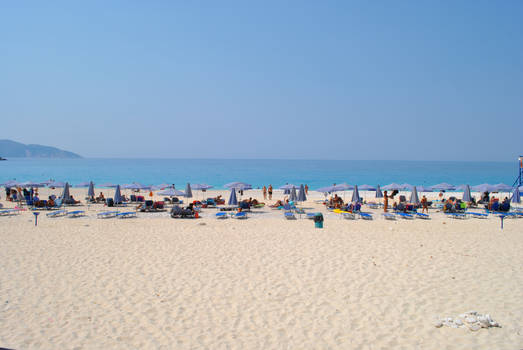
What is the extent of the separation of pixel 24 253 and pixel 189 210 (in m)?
7.64

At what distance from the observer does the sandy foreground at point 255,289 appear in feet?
16.6

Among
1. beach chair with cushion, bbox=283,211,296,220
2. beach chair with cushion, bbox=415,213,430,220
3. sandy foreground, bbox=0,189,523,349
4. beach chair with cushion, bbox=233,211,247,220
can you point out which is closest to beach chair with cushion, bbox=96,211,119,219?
sandy foreground, bbox=0,189,523,349

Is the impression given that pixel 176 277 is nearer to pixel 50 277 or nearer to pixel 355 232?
pixel 50 277

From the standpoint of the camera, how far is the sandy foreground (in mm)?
5055

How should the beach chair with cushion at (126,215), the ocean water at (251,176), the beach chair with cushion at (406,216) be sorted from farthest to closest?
the ocean water at (251,176) < the beach chair with cushion at (126,215) < the beach chair with cushion at (406,216)

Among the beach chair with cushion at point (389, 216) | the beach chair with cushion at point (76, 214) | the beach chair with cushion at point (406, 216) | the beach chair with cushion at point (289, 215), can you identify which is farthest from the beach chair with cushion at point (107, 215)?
the beach chair with cushion at point (406, 216)

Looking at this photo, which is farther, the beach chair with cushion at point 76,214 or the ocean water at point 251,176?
the ocean water at point 251,176

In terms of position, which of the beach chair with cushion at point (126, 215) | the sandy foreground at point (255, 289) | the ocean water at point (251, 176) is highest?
the ocean water at point (251, 176)

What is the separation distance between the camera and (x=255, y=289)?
681 centimetres

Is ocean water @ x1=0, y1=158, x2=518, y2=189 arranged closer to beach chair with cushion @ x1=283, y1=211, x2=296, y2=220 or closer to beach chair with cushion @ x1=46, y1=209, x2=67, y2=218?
beach chair with cushion @ x1=283, y1=211, x2=296, y2=220

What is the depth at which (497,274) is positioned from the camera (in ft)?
25.3

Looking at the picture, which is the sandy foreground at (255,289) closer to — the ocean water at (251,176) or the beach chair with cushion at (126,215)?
the beach chair with cushion at (126,215)

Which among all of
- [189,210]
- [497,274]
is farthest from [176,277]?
[189,210]

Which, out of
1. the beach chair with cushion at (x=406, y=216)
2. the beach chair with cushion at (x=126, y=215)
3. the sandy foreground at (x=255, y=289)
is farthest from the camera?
the beach chair with cushion at (x=126, y=215)
